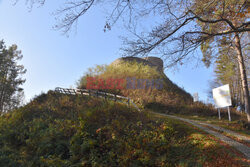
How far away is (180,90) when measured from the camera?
23422mm

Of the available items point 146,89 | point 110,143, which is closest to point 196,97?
point 146,89

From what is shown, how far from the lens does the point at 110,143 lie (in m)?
7.51

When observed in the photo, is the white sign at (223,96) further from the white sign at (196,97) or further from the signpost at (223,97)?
the white sign at (196,97)

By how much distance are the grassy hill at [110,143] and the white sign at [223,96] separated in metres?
5.43

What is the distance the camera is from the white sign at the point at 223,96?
1263 centimetres

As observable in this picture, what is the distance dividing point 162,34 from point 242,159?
17.7 ft

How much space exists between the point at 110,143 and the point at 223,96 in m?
9.74

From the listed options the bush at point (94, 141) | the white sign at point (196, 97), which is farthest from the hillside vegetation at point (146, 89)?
the bush at point (94, 141)

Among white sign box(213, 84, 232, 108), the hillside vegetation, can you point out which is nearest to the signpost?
white sign box(213, 84, 232, 108)

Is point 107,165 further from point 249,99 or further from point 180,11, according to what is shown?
point 249,99

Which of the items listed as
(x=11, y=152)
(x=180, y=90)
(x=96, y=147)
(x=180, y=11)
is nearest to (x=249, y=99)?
(x=180, y=11)

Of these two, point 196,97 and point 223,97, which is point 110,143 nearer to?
point 223,97

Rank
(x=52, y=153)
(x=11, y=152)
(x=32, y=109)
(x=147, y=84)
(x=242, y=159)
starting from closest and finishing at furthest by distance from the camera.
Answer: (x=242, y=159) < (x=52, y=153) < (x=11, y=152) < (x=32, y=109) < (x=147, y=84)

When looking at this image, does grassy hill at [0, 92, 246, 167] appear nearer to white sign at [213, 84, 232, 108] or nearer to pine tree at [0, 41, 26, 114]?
white sign at [213, 84, 232, 108]
